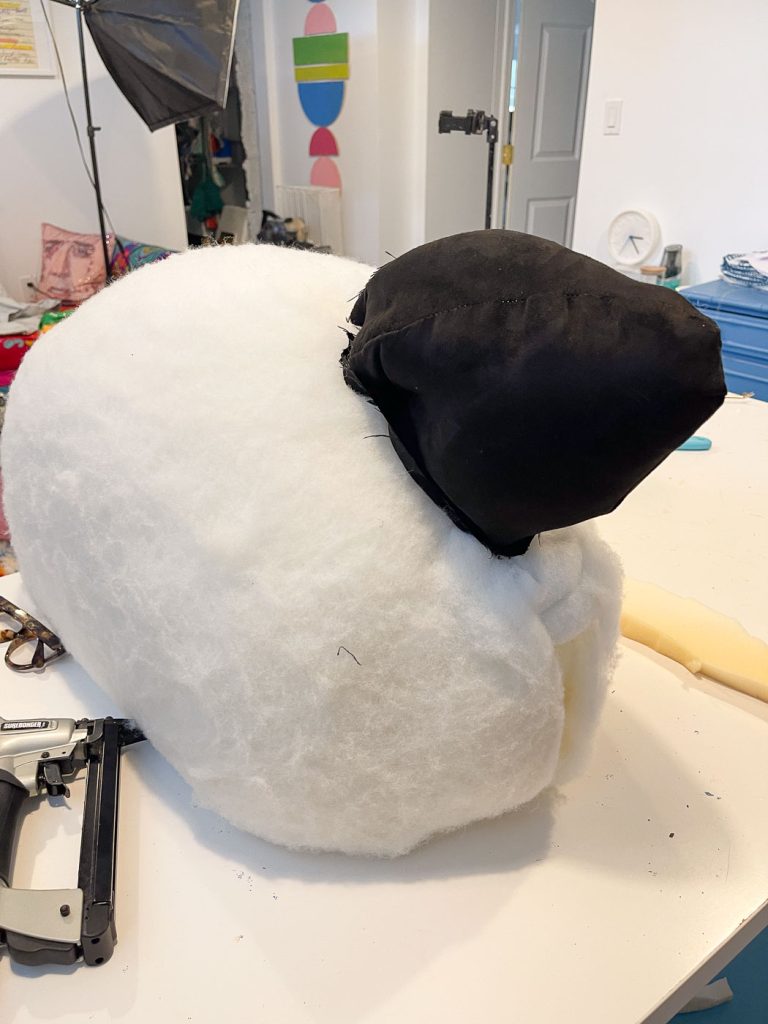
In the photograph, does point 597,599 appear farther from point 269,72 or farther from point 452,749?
point 269,72

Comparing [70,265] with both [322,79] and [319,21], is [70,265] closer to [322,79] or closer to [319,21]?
[322,79]

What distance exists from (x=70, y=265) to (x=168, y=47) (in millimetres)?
1036

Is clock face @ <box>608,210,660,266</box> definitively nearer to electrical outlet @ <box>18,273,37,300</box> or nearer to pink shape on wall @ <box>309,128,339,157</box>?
pink shape on wall @ <box>309,128,339,157</box>

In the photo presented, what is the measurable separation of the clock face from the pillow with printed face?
1833mm

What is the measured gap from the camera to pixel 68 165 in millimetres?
2947

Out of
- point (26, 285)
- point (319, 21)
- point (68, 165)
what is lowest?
point (26, 285)

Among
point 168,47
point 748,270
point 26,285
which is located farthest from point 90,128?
point 748,270

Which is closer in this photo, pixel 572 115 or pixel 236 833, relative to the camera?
pixel 236 833

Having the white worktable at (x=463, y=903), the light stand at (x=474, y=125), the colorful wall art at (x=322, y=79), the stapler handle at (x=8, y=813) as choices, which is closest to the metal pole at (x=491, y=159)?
the light stand at (x=474, y=125)

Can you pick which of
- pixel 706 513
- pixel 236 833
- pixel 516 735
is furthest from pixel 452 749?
pixel 706 513

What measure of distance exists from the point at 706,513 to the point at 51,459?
0.78 m

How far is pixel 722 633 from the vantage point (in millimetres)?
760

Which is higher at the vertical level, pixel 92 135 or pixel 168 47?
pixel 168 47

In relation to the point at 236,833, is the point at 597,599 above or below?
above
